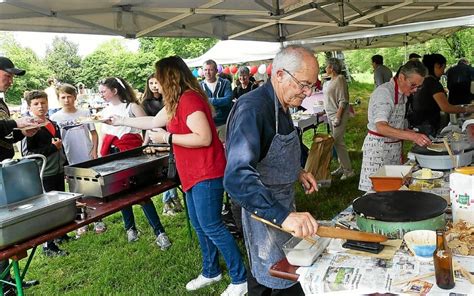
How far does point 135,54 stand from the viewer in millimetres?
31703

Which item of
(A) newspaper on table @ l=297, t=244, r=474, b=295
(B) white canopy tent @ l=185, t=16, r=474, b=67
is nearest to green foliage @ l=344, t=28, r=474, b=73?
(B) white canopy tent @ l=185, t=16, r=474, b=67

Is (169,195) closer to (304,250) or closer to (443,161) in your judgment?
(443,161)

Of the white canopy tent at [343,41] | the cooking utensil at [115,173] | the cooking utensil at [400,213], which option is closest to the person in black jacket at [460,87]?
the white canopy tent at [343,41]

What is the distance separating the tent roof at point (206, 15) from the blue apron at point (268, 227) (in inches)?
84.0

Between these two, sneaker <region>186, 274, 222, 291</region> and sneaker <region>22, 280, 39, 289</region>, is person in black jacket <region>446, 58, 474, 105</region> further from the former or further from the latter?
sneaker <region>22, 280, 39, 289</region>

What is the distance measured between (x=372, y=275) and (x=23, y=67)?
1387 inches

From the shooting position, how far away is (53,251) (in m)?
3.95

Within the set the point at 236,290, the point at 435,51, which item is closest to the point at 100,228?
the point at 236,290

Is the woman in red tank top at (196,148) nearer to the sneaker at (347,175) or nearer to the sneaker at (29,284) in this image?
the sneaker at (29,284)

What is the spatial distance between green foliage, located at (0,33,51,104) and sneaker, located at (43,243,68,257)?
26618 millimetres

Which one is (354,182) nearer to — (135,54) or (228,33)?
(228,33)

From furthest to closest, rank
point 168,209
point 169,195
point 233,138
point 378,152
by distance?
point 169,195 → point 168,209 → point 378,152 → point 233,138

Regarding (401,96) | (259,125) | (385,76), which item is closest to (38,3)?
(259,125)

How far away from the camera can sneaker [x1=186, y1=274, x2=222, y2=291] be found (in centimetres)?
291
